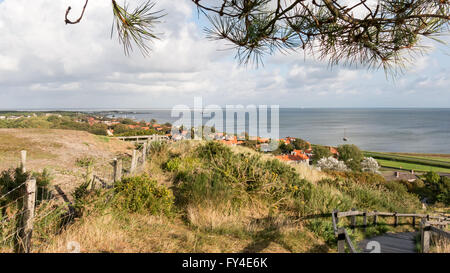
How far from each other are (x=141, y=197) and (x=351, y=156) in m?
48.4

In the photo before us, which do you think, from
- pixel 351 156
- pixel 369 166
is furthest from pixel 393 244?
pixel 351 156

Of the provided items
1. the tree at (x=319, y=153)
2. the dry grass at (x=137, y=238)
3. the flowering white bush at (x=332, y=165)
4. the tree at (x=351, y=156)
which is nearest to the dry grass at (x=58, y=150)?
the dry grass at (x=137, y=238)

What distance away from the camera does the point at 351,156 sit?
46969mm

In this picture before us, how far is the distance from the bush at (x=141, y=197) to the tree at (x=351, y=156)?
4605cm

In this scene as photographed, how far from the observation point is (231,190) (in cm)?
605

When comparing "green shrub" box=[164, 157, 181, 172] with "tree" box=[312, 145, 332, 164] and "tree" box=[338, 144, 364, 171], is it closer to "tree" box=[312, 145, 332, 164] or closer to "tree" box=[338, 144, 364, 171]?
"tree" box=[312, 145, 332, 164]

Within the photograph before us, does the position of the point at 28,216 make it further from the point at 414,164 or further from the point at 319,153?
the point at 414,164

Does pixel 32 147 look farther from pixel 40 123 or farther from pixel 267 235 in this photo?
pixel 40 123

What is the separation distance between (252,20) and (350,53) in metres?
1.35

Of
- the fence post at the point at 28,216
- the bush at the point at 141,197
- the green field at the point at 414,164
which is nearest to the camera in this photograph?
the fence post at the point at 28,216

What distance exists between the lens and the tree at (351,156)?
45312 millimetres

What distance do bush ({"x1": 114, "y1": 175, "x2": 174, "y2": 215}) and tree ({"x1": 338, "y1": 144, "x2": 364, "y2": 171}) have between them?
4605 centimetres

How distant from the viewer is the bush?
5.07 metres

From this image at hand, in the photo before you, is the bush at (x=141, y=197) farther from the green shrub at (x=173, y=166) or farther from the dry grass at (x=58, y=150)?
the green shrub at (x=173, y=166)
